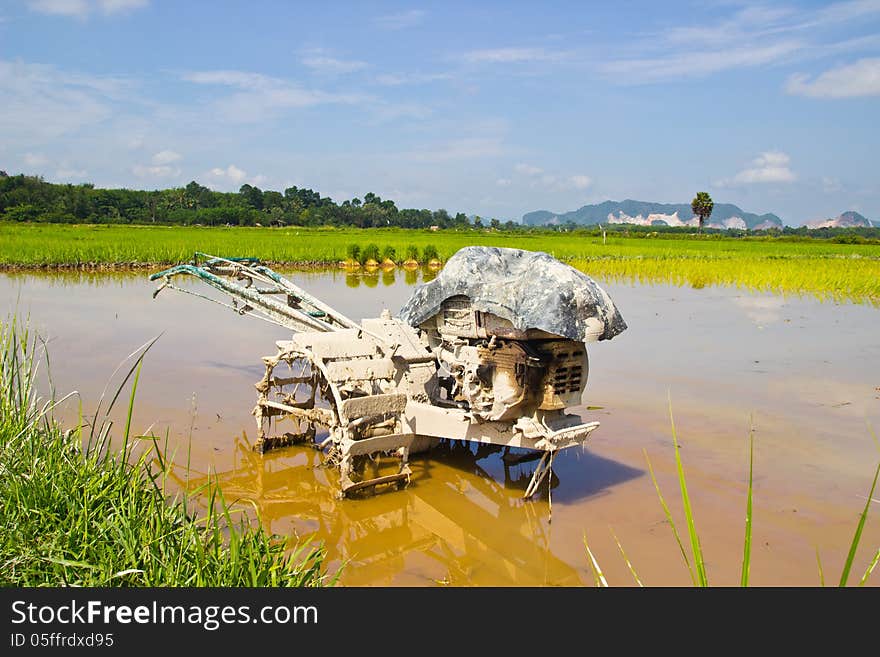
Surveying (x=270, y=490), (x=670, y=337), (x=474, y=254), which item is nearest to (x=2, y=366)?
(x=270, y=490)

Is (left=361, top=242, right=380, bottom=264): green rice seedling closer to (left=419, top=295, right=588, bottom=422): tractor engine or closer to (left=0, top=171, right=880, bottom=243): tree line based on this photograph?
(left=419, top=295, right=588, bottom=422): tractor engine

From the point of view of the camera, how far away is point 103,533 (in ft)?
10.2

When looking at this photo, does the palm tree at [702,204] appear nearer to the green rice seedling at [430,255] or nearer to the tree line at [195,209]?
the tree line at [195,209]

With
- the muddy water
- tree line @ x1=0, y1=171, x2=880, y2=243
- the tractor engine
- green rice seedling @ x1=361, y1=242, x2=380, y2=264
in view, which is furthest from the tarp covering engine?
tree line @ x1=0, y1=171, x2=880, y2=243

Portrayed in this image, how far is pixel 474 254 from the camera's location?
516cm

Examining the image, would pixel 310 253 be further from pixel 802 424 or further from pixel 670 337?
pixel 802 424

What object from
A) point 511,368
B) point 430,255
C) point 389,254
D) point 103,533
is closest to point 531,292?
point 511,368

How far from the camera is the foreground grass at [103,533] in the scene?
2.84 meters

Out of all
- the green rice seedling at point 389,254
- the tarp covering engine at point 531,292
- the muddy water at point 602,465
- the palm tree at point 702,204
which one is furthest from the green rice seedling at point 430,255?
the palm tree at point 702,204

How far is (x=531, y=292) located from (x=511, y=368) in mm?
529

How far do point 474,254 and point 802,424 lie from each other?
13.6 ft

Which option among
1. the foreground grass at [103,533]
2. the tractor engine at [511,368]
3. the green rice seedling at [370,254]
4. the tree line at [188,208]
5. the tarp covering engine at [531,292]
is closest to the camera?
the foreground grass at [103,533]

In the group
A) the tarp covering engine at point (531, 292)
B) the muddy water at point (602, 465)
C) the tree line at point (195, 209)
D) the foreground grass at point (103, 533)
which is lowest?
the muddy water at point (602, 465)

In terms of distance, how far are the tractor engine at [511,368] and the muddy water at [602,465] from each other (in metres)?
0.79
